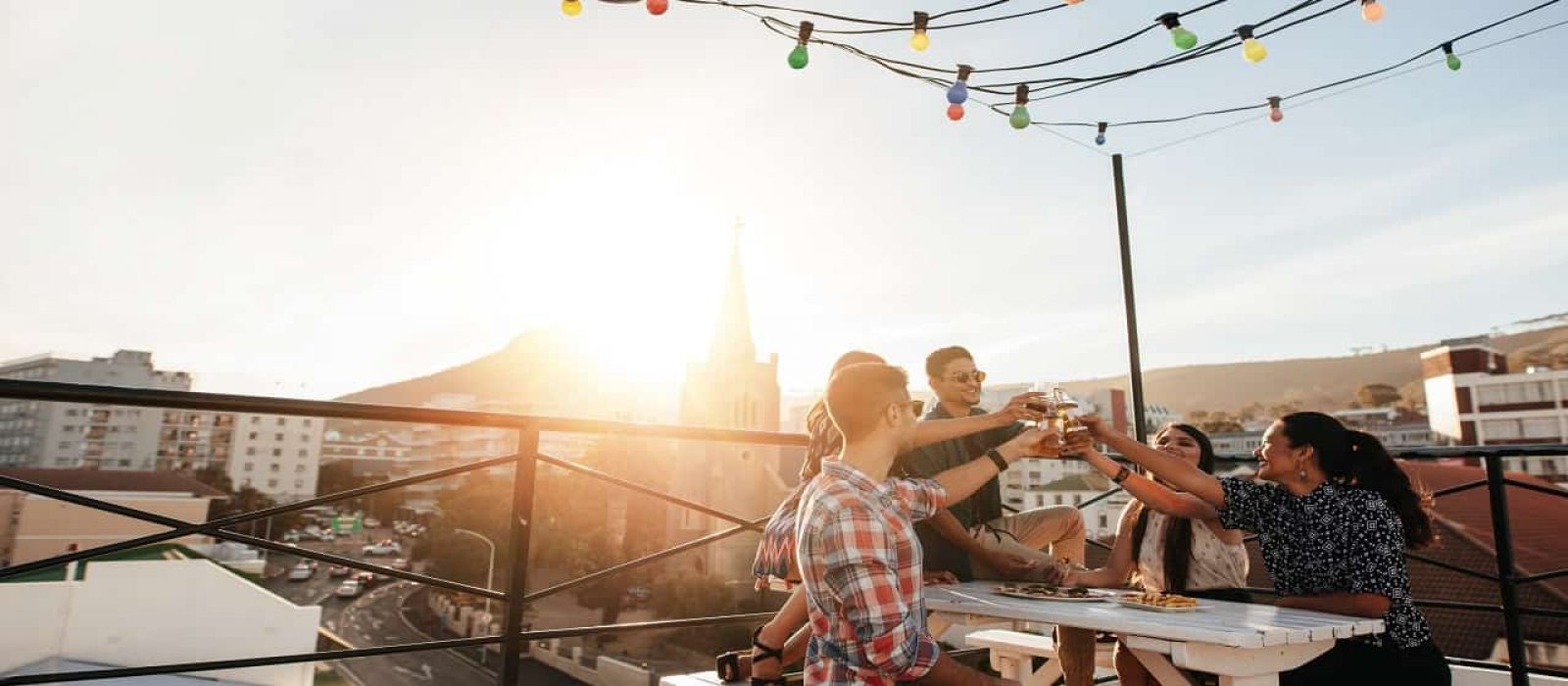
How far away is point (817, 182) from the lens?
37.5ft

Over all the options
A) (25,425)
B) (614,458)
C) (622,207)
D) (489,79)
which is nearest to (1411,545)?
(489,79)

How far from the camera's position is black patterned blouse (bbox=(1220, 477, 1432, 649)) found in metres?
2.12

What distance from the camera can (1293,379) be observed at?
12606 centimetres

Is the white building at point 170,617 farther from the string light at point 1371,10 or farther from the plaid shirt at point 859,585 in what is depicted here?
the string light at point 1371,10

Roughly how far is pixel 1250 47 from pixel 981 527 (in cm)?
257

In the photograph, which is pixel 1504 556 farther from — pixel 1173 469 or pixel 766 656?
pixel 766 656

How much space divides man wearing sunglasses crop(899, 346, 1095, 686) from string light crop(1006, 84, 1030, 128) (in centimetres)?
165

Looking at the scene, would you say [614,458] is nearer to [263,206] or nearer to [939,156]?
[263,206]

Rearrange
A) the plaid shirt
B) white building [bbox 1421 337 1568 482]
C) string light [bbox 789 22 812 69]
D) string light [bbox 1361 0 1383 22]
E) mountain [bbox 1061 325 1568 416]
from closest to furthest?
1. the plaid shirt
2. string light [bbox 1361 0 1383 22]
3. string light [bbox 789 22 812 69]
4. white building [bbox 1421 337 1568 482]
5. mountain [bbox 1061 325 1568 416]

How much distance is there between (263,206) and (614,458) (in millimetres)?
49159

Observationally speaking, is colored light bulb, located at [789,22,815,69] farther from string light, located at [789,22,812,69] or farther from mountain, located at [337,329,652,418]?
mountain, located at [337,329,652,418]

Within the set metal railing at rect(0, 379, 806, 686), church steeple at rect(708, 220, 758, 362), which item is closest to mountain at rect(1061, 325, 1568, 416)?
church steeple at rect(708, 220, 758, 362)

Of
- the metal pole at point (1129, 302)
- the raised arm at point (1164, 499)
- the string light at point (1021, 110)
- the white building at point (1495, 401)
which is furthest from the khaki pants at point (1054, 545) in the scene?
the white building at point (1495, 401)

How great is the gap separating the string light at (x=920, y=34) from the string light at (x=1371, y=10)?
1.89 meters
